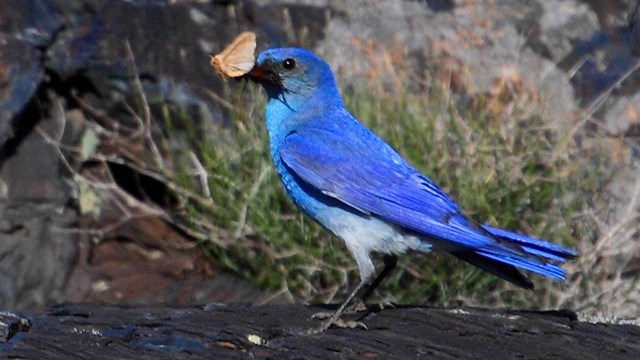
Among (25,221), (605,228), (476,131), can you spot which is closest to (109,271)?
(25,221)

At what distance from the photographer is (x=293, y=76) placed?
4.61 meters

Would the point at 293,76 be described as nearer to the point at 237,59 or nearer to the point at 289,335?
the point at 237,59

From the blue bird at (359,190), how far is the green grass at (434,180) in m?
1.36

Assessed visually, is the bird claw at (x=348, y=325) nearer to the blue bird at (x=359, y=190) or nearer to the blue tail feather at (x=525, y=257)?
the blue bird at (x=359, y=190)

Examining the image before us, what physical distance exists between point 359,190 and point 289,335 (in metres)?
0.68

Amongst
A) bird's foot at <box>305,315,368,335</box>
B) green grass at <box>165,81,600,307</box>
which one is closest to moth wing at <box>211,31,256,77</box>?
bird's foot at <box>305,315,368,335</box>

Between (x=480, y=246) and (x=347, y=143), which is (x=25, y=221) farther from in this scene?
(x=480, y=246)

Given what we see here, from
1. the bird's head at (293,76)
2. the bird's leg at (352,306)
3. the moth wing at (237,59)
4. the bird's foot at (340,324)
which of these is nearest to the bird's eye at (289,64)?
the bird's head at (293,76)

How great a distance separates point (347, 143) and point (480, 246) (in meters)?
0.59

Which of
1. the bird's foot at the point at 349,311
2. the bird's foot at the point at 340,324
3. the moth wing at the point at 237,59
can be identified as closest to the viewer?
the bird's foot at the point at 340,324

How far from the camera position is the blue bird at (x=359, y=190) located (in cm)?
432

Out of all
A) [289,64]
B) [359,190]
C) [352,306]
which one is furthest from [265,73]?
[352,306]

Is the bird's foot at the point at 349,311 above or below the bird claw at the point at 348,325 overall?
below

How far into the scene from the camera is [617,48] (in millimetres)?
7230
